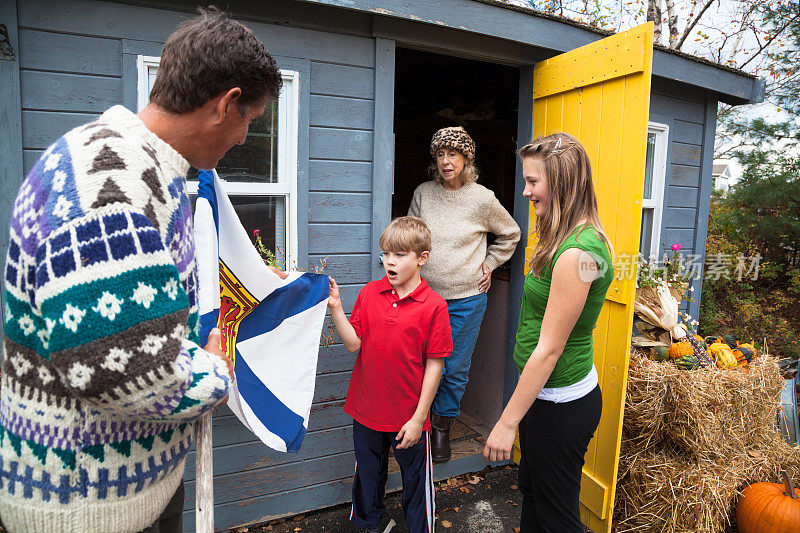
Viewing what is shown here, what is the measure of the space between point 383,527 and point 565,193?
218 centimetres

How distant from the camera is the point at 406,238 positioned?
2.41 meters

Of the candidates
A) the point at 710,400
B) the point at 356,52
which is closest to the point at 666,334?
the point at 710,400

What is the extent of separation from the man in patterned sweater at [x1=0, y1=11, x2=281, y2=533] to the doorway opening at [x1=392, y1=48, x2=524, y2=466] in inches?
113

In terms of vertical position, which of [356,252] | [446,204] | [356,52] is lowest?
[356,252]

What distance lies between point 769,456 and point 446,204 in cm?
280

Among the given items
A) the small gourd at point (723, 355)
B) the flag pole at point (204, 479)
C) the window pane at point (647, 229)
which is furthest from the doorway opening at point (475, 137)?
the flag pole at point (204, 479)

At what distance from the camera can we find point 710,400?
313 cm

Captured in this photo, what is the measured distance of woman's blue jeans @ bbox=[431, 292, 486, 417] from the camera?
3260mm

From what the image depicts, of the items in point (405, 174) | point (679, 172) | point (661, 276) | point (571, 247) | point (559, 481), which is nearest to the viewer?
point (571, 247)

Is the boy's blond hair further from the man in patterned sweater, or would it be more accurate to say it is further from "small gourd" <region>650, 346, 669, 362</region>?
"small gourd" <region>650, 346, 669, 362</region>

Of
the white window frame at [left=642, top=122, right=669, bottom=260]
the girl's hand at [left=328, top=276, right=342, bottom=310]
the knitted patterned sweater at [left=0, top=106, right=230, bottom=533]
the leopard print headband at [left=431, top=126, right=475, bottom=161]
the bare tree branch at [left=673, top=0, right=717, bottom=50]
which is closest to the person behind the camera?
the knitted patterned sweater at [left=0, top=106, right=230, bottom=533]

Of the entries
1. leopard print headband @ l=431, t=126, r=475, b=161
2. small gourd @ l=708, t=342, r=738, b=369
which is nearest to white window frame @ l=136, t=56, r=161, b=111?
leopard print headband @ l=431, t=126, r=475, b=161

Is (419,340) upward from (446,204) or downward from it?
downward

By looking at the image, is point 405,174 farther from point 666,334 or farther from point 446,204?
point 666,334
